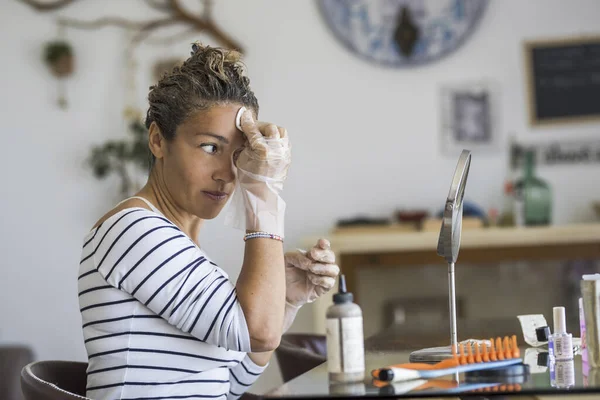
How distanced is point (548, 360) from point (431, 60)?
2.60m

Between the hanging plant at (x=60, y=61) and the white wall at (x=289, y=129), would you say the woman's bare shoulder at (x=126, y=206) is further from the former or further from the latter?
the hanging plant at (x=60, y=61)

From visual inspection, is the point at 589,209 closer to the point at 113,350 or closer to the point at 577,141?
the point at 577,141

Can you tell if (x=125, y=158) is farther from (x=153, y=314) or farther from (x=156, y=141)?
(x=153, y=314)

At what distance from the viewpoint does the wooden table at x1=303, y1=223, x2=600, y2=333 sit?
11.0ft

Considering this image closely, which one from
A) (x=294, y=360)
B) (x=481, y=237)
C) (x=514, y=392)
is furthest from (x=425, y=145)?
(x=514, y=392)

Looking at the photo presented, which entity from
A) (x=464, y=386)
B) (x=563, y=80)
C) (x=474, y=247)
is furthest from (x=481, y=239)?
(x=464, y=386)

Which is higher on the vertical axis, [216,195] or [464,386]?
[216,195]

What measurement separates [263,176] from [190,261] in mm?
211

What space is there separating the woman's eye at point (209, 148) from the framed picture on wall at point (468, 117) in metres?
2.38

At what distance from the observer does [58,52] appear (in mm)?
3906

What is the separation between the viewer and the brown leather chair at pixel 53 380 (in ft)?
4.09

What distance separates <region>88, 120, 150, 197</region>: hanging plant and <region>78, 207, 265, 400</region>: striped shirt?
2413mm

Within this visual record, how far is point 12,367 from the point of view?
138 inches

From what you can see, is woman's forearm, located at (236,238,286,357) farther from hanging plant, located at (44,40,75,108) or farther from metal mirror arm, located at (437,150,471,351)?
hanging plant, located at (44,40,75,108)
